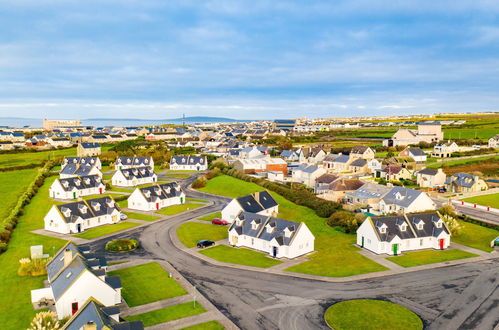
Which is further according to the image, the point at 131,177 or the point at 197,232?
the point at 131,177

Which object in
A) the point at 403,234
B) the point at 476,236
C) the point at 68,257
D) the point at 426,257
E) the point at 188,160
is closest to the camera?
the point at 68,257

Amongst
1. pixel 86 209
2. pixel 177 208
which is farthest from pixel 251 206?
pixel 86 209

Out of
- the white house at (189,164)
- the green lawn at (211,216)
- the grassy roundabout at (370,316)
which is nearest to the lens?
the grassy roundabout at (370,316)

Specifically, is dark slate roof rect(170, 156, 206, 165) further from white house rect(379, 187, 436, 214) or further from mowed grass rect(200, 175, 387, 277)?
white house rect(379, 187, 436, 214)

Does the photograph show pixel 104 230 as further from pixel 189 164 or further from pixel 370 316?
pixel 189 164

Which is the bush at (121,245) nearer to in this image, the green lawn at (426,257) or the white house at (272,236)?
the white house at (272,236)

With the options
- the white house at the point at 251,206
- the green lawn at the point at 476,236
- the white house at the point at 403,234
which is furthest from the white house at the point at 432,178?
the white house at the point at 251,206
